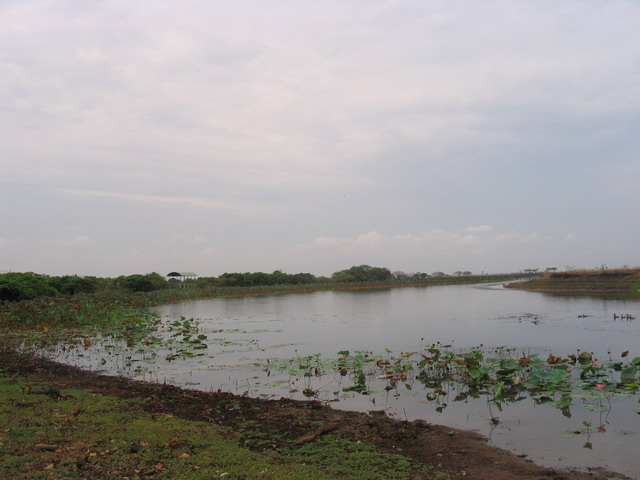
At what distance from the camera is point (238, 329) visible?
18.4 meters

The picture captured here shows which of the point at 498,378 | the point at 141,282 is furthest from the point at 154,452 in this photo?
the point at 141,282

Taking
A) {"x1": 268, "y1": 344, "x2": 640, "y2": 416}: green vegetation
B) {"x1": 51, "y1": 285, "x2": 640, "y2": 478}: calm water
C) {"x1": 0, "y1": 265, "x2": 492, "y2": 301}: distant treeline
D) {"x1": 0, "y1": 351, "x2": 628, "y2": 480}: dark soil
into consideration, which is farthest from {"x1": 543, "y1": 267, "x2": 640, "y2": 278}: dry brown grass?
{"x1": 0, "y1": 265, "x2": 492, "y2": 301}: distant treeline

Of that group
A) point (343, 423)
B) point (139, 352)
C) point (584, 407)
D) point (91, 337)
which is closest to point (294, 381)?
point (343, 423)

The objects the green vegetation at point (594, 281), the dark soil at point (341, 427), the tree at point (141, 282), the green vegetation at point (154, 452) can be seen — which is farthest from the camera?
the tree at point (141, 282)

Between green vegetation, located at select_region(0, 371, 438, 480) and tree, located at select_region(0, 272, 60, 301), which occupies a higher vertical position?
tree, located at select_region(0, 272, 60, 301)

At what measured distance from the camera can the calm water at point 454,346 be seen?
577 cm

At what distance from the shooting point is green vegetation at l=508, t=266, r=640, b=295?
32.7 m

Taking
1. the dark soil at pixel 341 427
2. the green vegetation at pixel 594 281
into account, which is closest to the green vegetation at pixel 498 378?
the dark soil at pixel 341 427

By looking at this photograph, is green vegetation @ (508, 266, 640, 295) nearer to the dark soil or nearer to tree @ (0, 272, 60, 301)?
the dark soil

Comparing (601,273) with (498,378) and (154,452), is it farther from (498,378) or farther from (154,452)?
(154,452)

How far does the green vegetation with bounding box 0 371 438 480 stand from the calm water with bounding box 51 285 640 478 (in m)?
2.02

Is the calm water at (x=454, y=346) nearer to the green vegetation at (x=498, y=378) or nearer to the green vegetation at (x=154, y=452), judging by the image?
the green vegetation at (x=498, y=378)

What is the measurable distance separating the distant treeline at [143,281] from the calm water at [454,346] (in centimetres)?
1293

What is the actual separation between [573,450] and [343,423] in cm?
277
